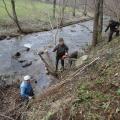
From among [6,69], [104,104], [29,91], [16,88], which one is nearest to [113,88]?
[104,104]

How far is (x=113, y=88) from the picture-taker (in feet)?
32.5

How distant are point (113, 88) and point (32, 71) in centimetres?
903

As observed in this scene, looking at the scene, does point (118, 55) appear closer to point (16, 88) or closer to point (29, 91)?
point (29, 91)

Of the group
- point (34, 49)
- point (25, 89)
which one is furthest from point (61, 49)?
point (34, 49)

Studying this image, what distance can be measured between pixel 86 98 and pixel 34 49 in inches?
602

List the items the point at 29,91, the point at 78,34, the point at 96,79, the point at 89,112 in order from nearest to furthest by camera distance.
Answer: the point at 89,112 → the point at 96,79 → the point at 29,91 → the point at 78,34

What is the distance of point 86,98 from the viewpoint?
956 cm

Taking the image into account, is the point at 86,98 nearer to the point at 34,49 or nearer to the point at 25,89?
the point at 25,89

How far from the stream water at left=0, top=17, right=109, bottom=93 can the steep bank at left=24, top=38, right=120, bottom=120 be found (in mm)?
3941

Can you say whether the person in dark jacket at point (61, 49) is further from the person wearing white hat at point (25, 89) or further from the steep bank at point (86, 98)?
the person wearing white hat at point (25, 89)

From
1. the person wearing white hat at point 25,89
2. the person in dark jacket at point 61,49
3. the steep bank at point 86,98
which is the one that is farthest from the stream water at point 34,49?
the steep bank at point 86,98

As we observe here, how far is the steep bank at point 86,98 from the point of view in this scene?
8.91 metres

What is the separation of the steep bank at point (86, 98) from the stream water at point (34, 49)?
3941 mm

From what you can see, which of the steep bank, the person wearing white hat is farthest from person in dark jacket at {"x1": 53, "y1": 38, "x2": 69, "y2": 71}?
the person wearing white hat
